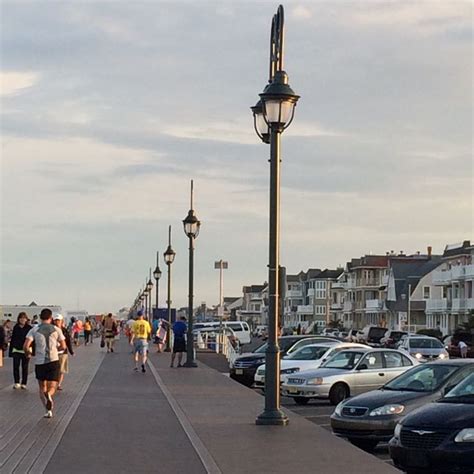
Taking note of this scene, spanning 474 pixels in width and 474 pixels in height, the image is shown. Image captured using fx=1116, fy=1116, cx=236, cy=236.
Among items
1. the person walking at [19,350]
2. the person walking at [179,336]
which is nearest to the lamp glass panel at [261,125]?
the person walking at [19,350]

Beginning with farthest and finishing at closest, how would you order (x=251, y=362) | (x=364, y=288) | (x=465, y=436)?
1. (x=364, y=288)
2. (x=251, y=362)
3. (x=465, y=436)

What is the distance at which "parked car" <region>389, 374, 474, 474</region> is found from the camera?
43.5 ft

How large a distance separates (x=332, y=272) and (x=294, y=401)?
137777 mm

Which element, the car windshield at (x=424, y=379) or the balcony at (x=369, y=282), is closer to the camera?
the car windshield at (x=424, y=379)

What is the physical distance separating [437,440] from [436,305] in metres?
93.9

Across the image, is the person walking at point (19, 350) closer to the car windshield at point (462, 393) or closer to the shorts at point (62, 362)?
the shorts at point (62, 362)

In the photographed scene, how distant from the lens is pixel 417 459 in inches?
536

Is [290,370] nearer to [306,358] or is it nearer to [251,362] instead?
[306,358]

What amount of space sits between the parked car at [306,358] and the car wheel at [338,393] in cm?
375

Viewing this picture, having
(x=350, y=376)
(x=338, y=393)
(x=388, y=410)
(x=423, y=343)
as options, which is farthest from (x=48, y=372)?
(x=423, y=343)

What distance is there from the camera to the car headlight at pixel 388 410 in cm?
1733

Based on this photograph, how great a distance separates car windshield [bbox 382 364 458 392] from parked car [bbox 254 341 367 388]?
1018 cm

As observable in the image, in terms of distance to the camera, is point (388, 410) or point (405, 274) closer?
point (388, 410)

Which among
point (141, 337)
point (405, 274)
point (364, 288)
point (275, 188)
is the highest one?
point (405, 274)
